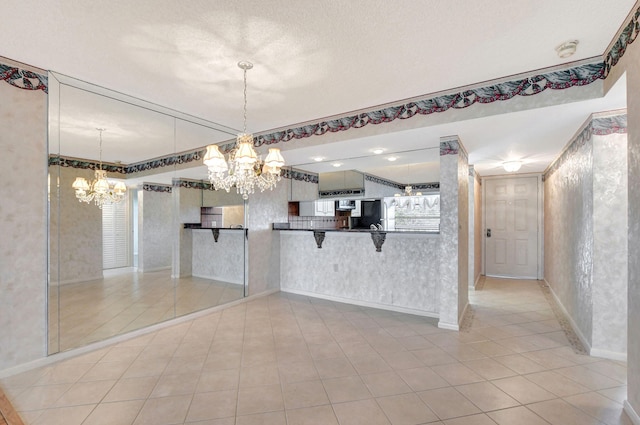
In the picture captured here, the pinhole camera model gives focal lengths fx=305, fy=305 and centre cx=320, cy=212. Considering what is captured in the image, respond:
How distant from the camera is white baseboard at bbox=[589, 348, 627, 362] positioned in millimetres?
2875

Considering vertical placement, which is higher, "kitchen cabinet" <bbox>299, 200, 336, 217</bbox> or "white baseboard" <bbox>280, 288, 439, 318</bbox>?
"kitchen cabinet" <bbox>299, 200, 336, 217</bbox>

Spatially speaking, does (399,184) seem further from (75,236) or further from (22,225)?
(22,225)

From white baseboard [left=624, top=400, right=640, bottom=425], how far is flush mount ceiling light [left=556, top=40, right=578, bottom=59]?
2.56 metres

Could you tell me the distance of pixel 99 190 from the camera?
A: 324 cm

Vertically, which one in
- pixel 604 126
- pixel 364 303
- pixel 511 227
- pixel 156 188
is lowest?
pixel 364 303

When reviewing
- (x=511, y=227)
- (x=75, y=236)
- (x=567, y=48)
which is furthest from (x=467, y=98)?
(x=511, y=227)

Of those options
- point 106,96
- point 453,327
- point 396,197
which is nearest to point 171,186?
point 106,96

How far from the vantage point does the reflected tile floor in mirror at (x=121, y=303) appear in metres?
3.01

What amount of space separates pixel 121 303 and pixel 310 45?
3.43m

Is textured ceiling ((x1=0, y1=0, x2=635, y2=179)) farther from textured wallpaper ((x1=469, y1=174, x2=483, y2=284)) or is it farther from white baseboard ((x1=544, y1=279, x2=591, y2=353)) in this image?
textured wallpaper ((x1=469, y1=174, x2=483, y2=284))

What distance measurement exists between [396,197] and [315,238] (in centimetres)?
157

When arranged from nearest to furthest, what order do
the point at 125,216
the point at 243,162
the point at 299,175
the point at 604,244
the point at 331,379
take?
the point at 331,379, the point at 243,162, the point at 604,244, the point at 125,216, the point at 299,175

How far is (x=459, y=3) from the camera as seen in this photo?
6.19 feet

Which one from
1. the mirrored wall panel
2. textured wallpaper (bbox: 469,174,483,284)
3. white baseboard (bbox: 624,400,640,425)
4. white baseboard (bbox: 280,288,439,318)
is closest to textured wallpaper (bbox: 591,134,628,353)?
white baseboard (bbox: 624,400,640,425)
